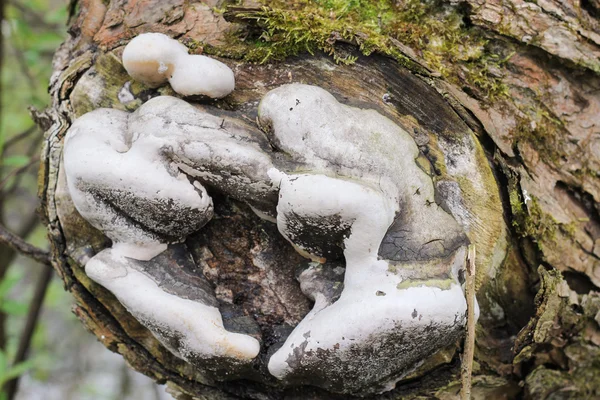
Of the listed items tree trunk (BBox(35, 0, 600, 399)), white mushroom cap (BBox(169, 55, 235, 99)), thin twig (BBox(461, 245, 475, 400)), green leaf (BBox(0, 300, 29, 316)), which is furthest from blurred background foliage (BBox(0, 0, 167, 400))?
thin twig (BBox(461, 245, 475, 400))

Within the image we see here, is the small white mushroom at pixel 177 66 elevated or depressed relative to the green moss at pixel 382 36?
depressed

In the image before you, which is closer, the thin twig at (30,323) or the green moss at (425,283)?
the green moss at (425,283)

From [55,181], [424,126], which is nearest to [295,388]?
[424,126]

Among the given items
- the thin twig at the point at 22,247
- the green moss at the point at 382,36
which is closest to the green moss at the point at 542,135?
the green moss at the point at 382,36

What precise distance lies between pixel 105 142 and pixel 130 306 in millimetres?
535

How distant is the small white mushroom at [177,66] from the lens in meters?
1.65

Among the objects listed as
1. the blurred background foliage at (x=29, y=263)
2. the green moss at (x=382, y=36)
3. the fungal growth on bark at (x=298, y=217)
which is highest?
the green moss at (x=382, y=36)

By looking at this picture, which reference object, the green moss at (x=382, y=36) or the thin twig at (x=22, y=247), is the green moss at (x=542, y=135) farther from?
the thin twig at (x=22, y=247)

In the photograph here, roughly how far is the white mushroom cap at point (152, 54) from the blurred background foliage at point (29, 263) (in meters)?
0.60

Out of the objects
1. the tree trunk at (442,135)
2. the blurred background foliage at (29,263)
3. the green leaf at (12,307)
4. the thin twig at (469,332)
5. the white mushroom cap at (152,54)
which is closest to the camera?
the thin twig at (469,332)

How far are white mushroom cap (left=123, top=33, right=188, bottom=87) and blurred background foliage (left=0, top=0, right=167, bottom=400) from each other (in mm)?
597

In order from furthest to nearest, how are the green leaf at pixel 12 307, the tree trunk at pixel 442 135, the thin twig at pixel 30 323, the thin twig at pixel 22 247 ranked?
the thin twig at pixel 30 323 < the green leaf at pixel 12 307 < the thin twig at pixel 22 247 < the tree trunk at pixel 442 135

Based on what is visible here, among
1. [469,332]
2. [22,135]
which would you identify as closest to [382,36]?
[469,332]

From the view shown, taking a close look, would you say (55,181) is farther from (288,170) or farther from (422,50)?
(422,50)
